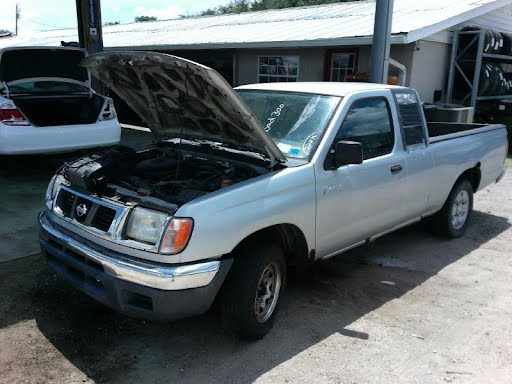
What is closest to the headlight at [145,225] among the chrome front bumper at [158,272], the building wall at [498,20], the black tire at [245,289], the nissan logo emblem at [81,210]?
the chrome front bumper at [158,272]

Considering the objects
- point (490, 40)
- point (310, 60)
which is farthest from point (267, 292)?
point (490, 40)

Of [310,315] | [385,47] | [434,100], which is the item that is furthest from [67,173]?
[434,100]

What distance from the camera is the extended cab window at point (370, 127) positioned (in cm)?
431

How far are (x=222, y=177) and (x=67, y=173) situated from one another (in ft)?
3.84

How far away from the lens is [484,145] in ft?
20.4

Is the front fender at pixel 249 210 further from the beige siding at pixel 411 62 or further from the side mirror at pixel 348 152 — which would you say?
the beige siding at pixel 411 62

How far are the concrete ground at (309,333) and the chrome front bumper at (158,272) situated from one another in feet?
2.08

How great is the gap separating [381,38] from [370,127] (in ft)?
12.1

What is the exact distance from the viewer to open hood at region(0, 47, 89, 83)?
7.70m

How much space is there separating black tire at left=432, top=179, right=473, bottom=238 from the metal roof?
4851 mm

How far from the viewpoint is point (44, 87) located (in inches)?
324

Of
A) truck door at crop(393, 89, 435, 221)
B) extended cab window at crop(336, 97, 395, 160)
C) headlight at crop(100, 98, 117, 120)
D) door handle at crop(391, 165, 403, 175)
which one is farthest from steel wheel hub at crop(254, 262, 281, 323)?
headlight at crop(100, 98, 117, 120)

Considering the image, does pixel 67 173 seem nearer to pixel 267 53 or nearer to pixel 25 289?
pixel 25 289

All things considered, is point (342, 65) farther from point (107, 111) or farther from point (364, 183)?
point (364, 183)
